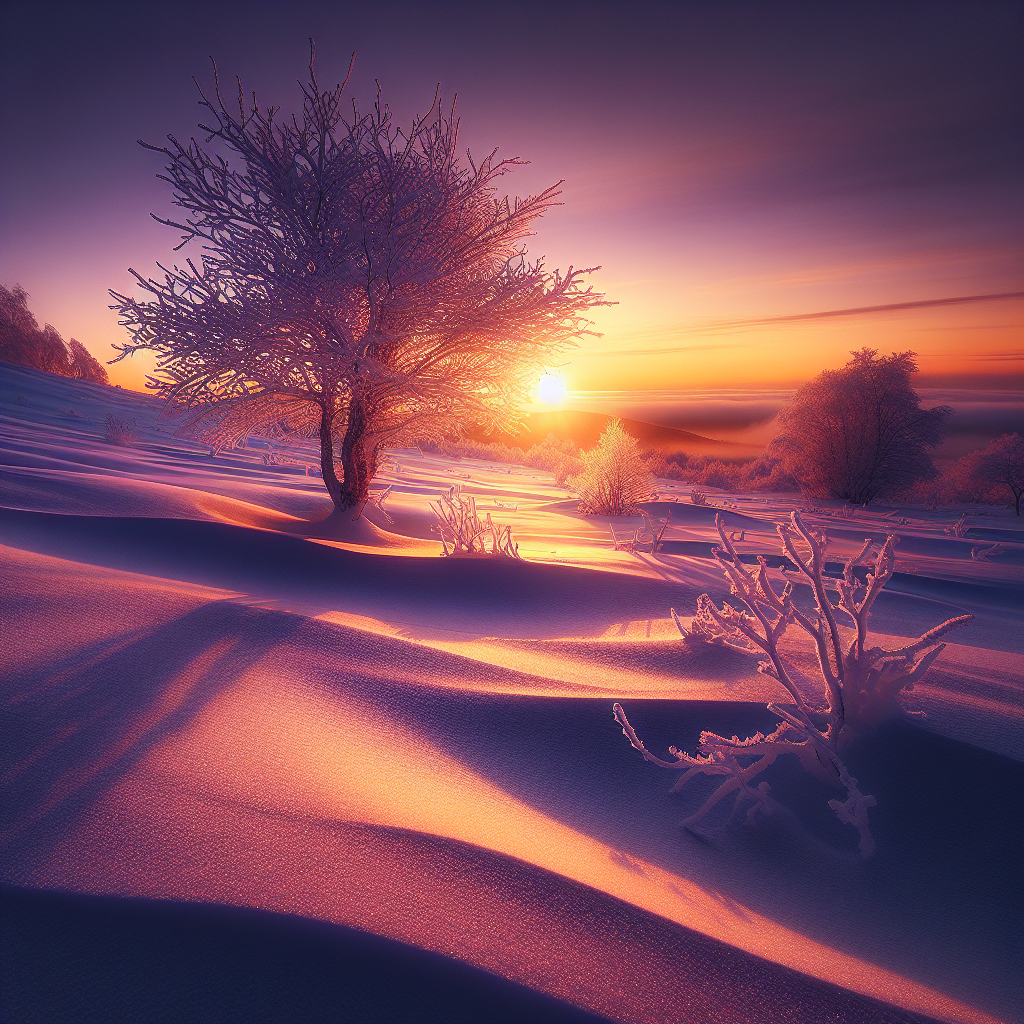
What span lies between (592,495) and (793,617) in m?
7.29

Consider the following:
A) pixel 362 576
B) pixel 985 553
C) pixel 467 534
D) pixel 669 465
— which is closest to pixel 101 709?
pixel 362 576

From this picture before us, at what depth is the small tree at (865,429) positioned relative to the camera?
1155 cm

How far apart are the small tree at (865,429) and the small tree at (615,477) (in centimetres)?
597

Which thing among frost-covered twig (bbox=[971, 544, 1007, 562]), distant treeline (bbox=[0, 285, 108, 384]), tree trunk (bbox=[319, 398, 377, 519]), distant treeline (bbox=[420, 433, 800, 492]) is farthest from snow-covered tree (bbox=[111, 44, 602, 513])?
distant treeline (bbox=[0, 285, 108, 384])

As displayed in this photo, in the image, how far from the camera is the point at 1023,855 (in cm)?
132

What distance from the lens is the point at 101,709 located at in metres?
1.72

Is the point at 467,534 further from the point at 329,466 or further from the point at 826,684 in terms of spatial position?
the point at 826,684

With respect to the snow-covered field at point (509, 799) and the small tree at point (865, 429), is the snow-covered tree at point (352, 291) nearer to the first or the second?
the snow-covered field at point (509, 799)

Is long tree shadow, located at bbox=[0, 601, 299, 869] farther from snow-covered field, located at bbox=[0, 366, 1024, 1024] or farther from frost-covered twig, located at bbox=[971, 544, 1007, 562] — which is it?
frost-covered twig, located at bbox=[971, 544, 1007, 562]

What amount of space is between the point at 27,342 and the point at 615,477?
27.5 metres

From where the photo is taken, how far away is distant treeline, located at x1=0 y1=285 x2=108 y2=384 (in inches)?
861

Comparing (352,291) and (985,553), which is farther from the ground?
(352,291)

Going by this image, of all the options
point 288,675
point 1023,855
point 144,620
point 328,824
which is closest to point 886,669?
point 1023,855

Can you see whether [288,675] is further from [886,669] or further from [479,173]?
[479,173]
